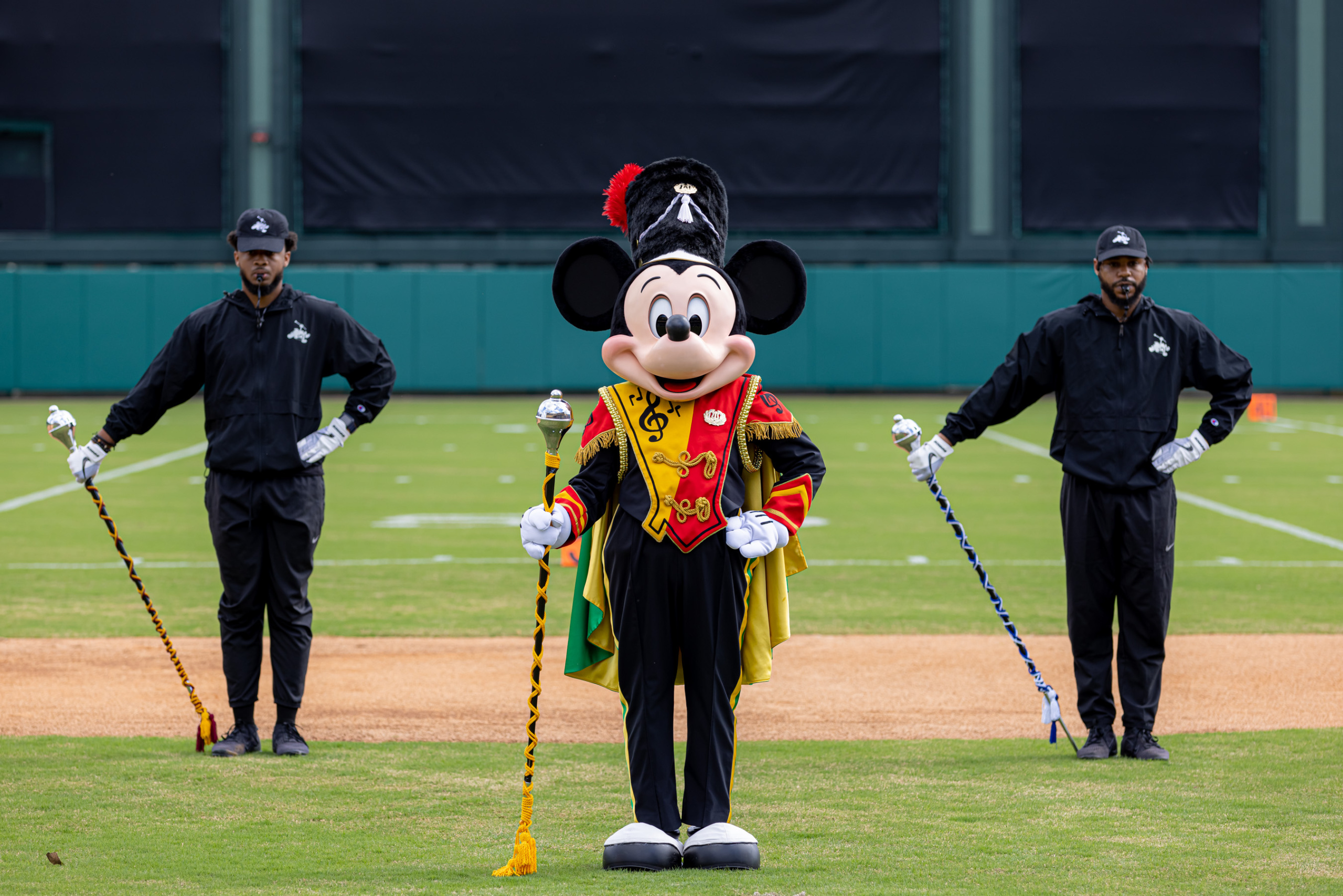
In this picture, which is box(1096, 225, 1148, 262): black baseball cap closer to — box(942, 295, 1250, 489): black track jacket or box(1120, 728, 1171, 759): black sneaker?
box(942, 295, 1250, 489): black track jacket

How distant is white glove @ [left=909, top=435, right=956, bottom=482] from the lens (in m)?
6.27

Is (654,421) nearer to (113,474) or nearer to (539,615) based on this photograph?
(539,615)

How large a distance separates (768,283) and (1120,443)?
2.03 m

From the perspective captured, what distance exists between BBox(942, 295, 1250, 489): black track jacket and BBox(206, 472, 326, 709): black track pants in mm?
2792

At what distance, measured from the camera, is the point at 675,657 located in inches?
197

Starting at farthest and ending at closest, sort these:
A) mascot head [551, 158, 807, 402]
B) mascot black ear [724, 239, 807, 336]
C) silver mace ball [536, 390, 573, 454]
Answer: mascot black ear [724, 239, 807, 336] → mascot head [551, 158, 807, 402] → silver mace ball [536, 390, 573, 454]

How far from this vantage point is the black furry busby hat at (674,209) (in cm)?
523

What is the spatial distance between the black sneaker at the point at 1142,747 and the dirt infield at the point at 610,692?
57 cm

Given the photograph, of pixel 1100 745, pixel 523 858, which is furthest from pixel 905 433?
pixel 523 858

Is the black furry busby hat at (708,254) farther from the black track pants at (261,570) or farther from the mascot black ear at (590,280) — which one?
the black track pants at (261,570)

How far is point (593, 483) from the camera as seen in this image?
5.02 m

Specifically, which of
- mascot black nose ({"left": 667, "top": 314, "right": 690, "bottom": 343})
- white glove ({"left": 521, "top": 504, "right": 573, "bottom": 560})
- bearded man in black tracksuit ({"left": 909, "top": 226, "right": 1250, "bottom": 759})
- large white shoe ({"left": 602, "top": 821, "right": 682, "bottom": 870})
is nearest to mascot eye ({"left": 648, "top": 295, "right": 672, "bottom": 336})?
mascot black nose ({"left": 667, "top": 314, "right": 690, "bottom": 343})

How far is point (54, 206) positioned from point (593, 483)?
3168 centimetres

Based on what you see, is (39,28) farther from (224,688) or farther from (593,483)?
(593,483)
